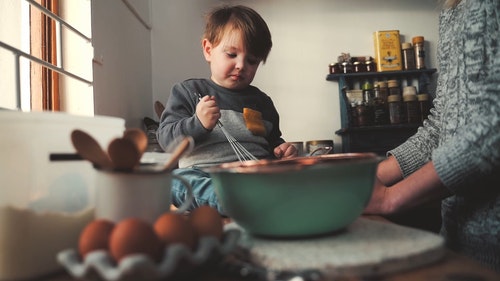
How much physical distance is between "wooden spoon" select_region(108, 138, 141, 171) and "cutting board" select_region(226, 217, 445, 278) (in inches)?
5.5

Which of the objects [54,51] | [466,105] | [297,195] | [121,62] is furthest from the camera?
[121,62]

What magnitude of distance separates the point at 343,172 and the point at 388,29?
2.34 meters

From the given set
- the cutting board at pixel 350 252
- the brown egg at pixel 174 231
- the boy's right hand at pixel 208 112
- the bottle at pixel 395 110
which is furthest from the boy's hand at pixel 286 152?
the bottle at pixel 395 110

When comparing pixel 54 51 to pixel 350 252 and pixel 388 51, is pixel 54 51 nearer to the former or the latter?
pixel 350 252

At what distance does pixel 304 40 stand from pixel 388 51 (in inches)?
20.0

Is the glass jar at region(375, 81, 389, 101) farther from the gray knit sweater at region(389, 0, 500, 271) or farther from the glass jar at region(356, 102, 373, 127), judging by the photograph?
the gray knit sweater at region(389, 0, 500, 271)

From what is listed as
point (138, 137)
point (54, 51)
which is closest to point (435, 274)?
point (138, 137)

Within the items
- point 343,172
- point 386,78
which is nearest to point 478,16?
point 343,172

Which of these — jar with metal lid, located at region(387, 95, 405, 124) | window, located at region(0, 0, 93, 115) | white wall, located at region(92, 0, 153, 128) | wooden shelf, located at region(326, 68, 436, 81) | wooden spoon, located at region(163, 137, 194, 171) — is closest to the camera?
wooden spoon, located at region(163, 137, 194, 171)

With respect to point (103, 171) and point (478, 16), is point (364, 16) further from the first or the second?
point (103, 171)

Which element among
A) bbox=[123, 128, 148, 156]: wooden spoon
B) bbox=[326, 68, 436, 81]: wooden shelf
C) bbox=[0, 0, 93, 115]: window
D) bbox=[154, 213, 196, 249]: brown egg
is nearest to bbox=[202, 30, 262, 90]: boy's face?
bbox=[0, 0, 93, 115]: window

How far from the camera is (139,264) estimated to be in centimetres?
28

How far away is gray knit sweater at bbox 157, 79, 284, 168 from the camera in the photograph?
1.11m

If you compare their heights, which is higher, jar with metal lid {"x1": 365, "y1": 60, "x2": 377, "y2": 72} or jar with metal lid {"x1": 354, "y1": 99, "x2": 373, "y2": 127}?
A: jar with metal lid {"x1": 365, "y1": 60, "x2": 377, "y2": 72}
